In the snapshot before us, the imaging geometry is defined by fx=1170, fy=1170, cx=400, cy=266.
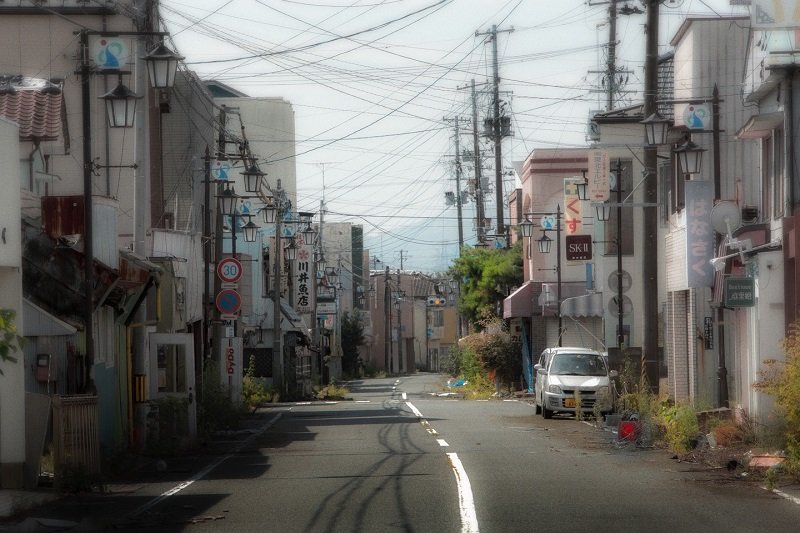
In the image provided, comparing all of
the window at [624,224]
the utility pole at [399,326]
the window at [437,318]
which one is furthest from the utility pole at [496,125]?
the window at [437,318]

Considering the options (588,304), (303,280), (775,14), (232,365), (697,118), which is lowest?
(232,365)

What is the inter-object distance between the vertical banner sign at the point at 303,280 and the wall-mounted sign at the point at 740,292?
4060 centimetres

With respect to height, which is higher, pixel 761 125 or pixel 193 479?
pixel 761 125

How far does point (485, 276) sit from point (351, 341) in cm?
3617

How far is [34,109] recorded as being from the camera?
22.7m

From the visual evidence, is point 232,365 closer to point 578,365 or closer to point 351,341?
point 578,365

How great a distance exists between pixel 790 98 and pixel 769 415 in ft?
18.4

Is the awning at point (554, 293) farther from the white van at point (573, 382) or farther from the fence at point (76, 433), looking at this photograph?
the fence at point (76, 433)

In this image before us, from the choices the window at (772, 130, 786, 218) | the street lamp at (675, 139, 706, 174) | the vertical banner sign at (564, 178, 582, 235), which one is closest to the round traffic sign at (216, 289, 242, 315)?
the street lamp at (675, 139, 706, 174)

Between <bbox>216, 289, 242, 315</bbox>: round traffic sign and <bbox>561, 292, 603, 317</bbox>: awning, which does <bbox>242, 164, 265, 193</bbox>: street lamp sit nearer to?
<bbox>216, 289, 242, 315</bbox>: round traffic sign

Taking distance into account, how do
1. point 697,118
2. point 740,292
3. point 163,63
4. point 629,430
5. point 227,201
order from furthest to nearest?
point 227,201
point 697,118
point 629,430
point 740,292
point 163,63

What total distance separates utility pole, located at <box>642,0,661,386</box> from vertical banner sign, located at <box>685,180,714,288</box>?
1150 mm

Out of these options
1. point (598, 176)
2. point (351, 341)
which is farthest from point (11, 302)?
point (351, 341)

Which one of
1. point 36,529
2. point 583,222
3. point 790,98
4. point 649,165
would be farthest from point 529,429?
point 583,222
